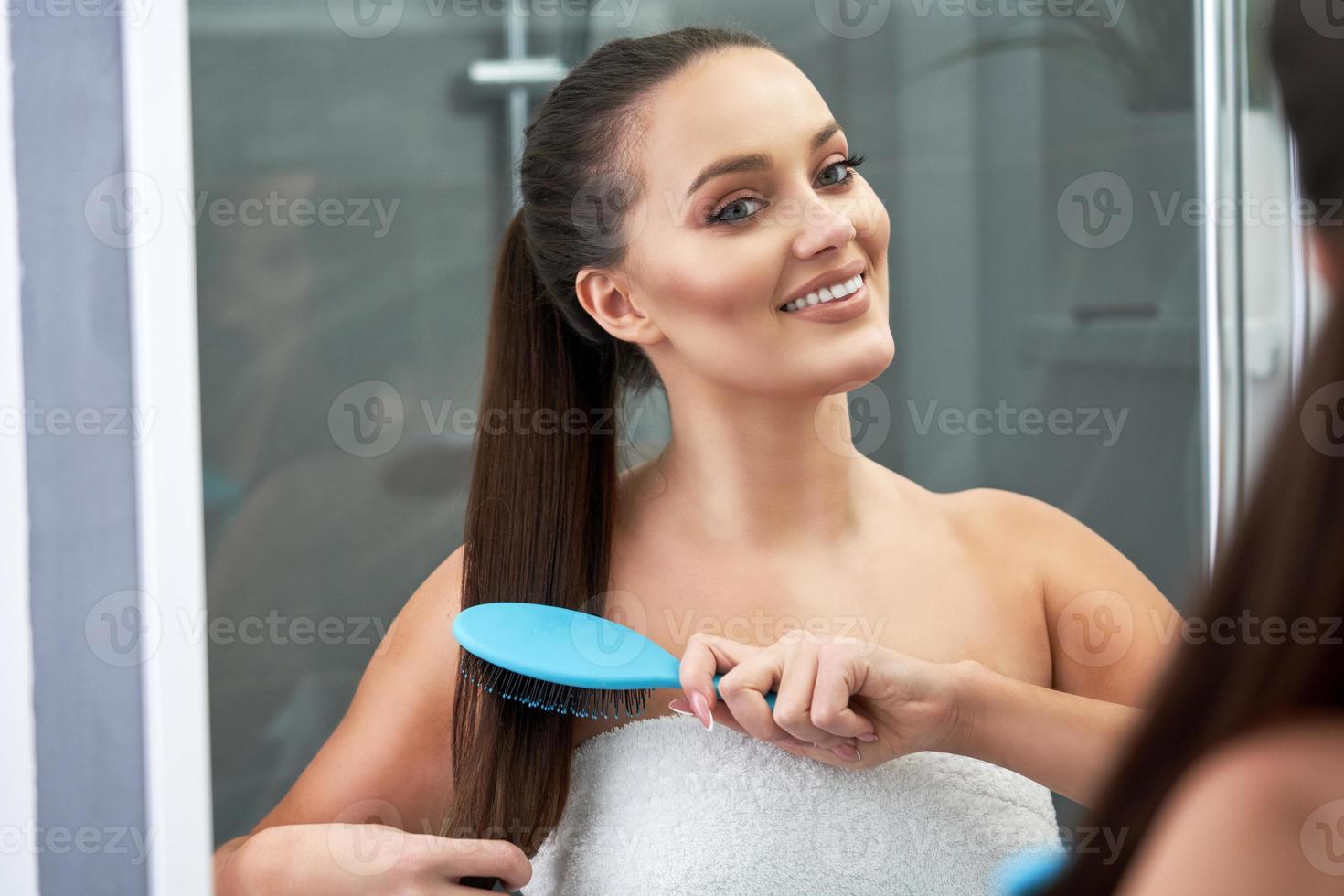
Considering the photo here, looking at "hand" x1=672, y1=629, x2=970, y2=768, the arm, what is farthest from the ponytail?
the arm

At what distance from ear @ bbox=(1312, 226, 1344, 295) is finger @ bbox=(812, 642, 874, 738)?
294mm

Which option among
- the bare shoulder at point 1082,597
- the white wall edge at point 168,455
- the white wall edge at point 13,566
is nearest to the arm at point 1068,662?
the bare shoulder at point 1082,597

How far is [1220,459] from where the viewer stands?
0.81 m

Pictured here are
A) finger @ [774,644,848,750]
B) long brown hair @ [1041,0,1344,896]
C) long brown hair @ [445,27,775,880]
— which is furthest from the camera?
long brown hair @ [445,27,775,880]

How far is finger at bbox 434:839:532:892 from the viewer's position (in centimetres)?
62

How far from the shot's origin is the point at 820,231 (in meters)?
0.63

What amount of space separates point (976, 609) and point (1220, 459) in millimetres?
239

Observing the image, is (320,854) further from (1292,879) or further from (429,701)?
(1292,879)

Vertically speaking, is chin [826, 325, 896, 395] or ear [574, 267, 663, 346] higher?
ear [574, 267, 663, 346]

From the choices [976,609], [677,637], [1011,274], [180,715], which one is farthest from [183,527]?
[1011,274]

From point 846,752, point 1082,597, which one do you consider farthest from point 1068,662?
point 846,752

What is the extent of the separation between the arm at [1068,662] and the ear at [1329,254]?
12.7 inches

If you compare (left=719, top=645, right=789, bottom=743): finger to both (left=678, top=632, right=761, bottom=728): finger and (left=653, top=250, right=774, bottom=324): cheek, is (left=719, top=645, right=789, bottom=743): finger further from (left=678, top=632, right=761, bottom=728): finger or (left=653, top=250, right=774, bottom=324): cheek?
(left=653, top=250, right=774, bottom=324): cheek

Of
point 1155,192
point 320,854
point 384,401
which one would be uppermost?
point 1155,192
